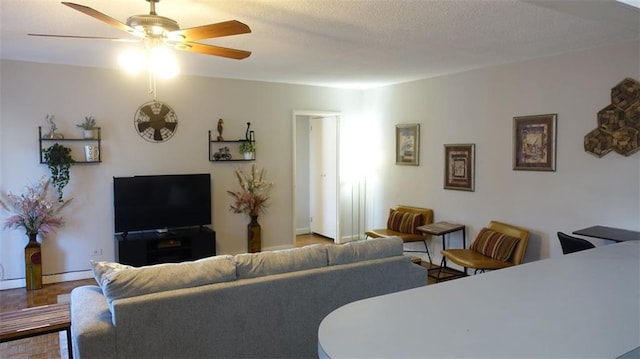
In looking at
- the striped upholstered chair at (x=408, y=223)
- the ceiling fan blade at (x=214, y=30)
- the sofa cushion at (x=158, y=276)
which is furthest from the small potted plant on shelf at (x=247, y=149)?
the sofa cushion at (x=158, y=276)

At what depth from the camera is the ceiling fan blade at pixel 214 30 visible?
2406 millimetres

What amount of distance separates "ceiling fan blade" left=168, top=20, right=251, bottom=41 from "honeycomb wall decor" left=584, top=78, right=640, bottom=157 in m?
3.21

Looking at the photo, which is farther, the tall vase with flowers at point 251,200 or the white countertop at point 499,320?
the tall vase with flowers at point 251,200

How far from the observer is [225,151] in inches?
226

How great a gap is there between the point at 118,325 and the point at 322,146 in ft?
17.3

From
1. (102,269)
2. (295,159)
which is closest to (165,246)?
(295,159)

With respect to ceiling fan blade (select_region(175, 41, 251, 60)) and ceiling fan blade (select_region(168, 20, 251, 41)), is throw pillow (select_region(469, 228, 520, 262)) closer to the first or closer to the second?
ceiling fan blade (select_region(175, 41, 251, 60))

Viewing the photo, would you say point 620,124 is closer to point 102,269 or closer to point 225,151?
point 102,269

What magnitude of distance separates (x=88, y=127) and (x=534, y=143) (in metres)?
4.81

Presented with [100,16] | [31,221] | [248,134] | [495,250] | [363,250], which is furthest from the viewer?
[248,134]

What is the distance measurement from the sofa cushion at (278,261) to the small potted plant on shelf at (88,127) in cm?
322

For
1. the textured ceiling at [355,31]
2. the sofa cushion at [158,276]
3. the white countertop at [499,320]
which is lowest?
the sofa cushion at [158,276]

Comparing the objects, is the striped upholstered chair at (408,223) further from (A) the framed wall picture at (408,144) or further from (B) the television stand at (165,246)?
(B) the television stand at (165,246)

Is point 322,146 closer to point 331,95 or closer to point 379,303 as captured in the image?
point 331,95
